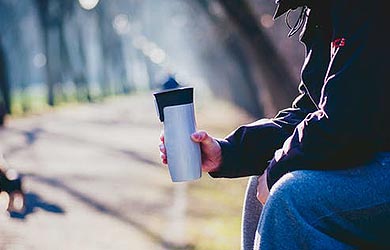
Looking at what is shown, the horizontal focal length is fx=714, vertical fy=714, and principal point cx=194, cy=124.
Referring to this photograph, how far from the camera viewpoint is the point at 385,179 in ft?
7.17

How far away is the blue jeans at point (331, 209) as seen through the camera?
2182mm

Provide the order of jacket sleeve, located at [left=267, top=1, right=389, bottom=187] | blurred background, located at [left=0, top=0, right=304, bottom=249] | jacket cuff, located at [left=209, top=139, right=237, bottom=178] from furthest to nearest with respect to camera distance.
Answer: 1. blurred background, located at [left=0, top=0, right=304, bottom=249]
2. jacket cuff, located at [left=209, top=139, right=237, bottom=178]
3. jacket sleeve, located at [left=267, top=1, right=389, bottom=187]

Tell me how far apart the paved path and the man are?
5005 mm

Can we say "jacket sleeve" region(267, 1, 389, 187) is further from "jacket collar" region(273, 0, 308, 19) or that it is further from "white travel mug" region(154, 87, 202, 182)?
"white travel mug" region(154, 87, 202, 182)

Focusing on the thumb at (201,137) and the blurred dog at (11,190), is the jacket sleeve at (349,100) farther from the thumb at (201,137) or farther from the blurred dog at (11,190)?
the blurred dog at (11,190)

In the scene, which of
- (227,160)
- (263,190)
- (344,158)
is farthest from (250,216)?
(344,158)

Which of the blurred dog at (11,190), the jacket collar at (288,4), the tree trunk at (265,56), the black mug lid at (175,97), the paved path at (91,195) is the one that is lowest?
the paved path at (91,195)

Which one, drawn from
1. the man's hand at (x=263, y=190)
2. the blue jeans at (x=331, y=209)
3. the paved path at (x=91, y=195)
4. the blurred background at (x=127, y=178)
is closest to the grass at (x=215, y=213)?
the blurred background at (x=127, y=178)

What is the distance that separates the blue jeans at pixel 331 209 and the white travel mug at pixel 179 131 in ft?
1.50

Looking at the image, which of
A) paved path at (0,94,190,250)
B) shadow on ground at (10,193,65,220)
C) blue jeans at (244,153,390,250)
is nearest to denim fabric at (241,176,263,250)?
blue jeans at (244,153,390,250)

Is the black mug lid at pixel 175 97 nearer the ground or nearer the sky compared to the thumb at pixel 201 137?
nearer the sky

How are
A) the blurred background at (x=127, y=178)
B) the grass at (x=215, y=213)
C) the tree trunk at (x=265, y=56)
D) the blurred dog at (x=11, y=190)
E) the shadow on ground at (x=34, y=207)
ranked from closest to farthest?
the grass at (x=215, y=213)
the blurred background at (x=127, y=178)
the shadow on ground at (x=34, y=207)
the blurred dog at (x=11, y=190)
the tree trunk at (x=265, y=56)

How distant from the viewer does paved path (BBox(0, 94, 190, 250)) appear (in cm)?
750

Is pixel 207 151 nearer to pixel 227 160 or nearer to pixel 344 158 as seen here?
pixel 227 160
